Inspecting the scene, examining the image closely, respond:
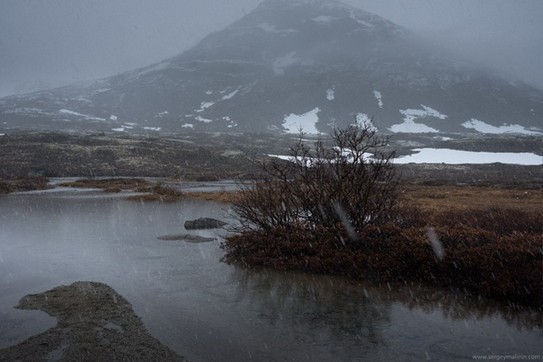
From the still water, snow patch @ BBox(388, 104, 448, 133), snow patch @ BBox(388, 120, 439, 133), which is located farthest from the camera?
snow patch @ BBox(388, 104, 448, 133)

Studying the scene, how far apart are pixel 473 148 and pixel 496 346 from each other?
294 ft

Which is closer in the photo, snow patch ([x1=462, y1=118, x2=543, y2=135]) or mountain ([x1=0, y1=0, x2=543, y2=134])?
snow patch ([x1=462, y1=118, x2=543, y2=135])

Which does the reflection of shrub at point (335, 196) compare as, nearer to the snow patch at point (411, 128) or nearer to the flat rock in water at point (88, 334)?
the flat rock in water at point (88, 334)

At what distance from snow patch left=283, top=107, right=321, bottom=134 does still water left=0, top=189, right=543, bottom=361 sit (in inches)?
5231

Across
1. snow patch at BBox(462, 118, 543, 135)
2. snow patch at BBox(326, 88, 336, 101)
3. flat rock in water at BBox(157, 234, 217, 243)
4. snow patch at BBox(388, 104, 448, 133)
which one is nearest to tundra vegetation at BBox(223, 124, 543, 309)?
flat rock in water at BBox(157, 234, 217, 243)

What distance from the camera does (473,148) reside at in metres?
87.5

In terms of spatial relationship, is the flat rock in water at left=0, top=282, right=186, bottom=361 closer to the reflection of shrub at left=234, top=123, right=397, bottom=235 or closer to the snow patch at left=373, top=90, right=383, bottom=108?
the reflection of shrub at left=234, top=123, right=397, bottom=235

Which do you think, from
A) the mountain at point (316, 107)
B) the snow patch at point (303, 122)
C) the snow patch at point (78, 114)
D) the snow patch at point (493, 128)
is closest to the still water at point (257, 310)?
the mountain at point (316, 107)

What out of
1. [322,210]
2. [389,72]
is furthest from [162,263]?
[389,72]

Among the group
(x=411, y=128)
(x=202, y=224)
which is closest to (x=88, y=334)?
(x=202, y=224)

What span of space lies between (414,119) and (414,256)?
155 metres

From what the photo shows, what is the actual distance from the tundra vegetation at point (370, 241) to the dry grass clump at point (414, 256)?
2 centimetres

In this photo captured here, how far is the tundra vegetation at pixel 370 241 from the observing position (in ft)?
30.6

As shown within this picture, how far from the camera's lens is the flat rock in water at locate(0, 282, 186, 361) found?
6238mm
